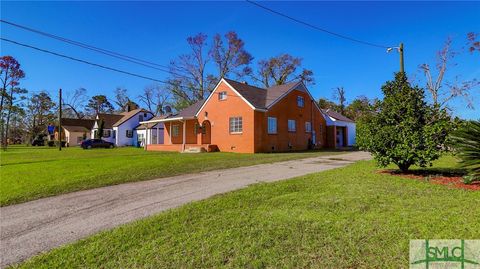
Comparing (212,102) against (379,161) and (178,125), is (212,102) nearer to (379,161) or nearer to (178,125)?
(178,125)

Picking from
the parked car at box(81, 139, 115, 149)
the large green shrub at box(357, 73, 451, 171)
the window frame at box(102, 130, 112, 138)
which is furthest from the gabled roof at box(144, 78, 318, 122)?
the window frame at box(102, 130, 112, 138)

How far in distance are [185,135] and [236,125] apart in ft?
23.5

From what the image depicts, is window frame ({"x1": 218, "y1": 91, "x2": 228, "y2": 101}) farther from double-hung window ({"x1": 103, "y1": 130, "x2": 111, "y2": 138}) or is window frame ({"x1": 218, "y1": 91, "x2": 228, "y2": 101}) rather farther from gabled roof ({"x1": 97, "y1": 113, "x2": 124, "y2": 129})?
double-hung window ({"x1": 103, "y1": 130, "x2": 111, "y2": 138})

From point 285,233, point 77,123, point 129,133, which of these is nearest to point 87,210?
point 285,233

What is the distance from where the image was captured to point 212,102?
24.7 metres

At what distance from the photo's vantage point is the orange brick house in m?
21.7

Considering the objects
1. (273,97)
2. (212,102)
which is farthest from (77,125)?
(273,97)

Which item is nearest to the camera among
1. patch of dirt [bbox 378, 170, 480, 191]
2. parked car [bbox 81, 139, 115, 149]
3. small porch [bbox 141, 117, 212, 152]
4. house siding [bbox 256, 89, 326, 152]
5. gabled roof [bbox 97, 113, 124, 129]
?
patch of dirt [bbox 378, 170, 480, 191]

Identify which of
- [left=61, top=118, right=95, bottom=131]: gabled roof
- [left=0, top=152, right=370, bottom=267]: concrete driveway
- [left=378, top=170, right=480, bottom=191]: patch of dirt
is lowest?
[left=0, top=152, right=370, bottom=267]: concrete driveway

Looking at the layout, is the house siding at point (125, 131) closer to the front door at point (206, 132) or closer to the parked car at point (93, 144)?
the parked car at point (93, 144)

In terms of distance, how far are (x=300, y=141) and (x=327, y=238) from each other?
2239 cm

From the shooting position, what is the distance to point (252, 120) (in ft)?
69.4

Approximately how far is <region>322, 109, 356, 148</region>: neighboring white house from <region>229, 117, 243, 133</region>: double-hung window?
1278 centimetres

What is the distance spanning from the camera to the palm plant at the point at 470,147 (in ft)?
22.2
